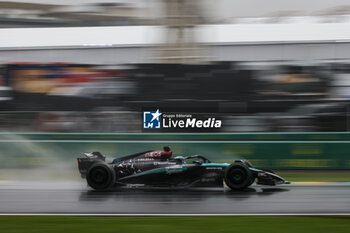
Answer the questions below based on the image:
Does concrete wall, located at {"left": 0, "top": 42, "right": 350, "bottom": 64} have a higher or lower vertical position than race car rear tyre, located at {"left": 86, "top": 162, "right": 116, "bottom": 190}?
higher

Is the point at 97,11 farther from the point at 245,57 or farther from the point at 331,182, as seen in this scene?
the point at 331,182

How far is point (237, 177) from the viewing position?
8.32 metres

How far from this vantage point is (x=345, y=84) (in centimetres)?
1344

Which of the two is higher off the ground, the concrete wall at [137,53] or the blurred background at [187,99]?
the concrete wall at [137,53]

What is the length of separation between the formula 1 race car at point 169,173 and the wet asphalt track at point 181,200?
0.16m

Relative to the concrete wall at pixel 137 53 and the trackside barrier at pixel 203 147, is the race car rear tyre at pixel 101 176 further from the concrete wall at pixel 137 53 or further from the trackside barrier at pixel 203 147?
the concrete wall at pixel 137 53
